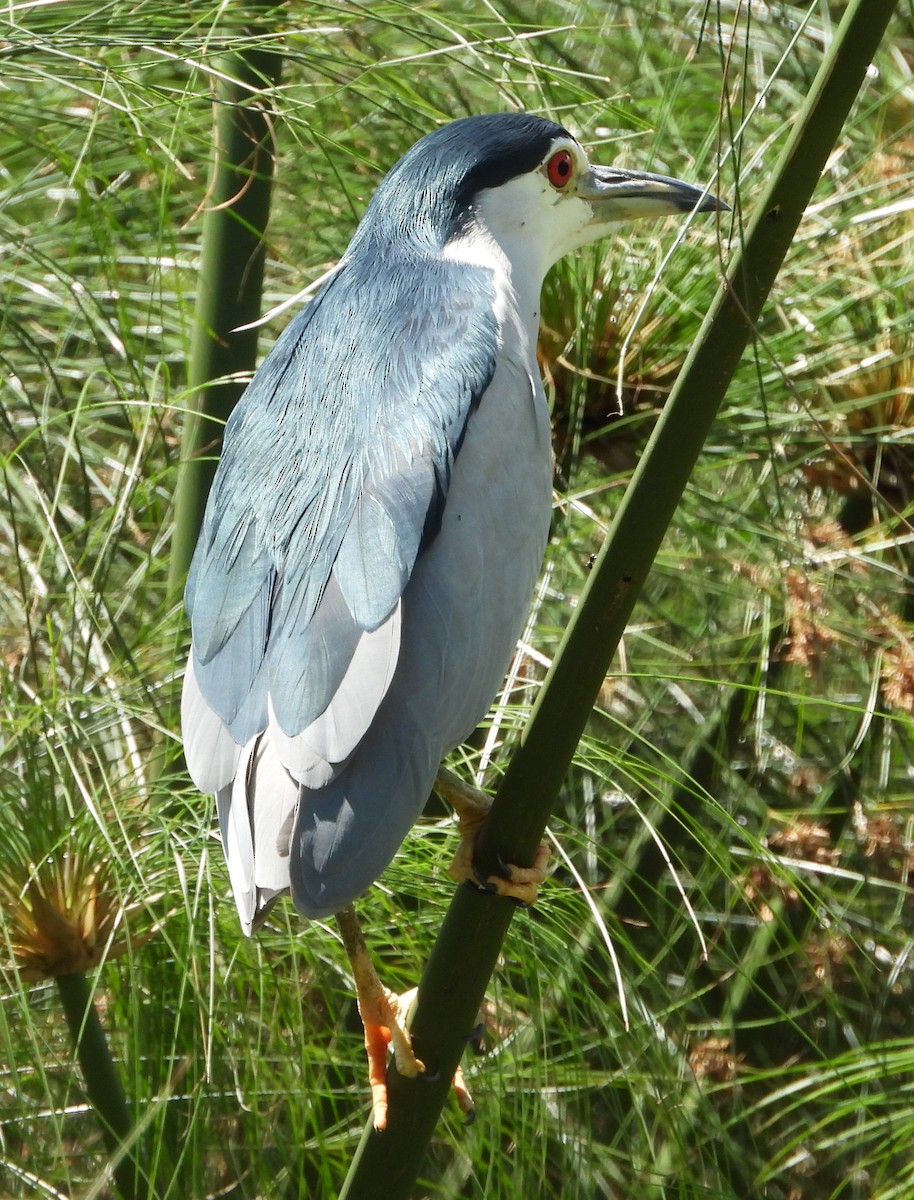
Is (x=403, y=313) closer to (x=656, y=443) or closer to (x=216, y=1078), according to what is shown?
(x=656, y=443)

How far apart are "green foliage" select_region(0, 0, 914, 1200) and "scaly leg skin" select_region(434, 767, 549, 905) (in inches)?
5.2

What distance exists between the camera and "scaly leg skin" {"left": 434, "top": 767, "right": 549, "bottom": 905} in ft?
3.95

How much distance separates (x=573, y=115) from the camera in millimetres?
2303

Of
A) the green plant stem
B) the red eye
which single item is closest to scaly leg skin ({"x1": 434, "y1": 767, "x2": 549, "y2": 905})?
the green plant stem

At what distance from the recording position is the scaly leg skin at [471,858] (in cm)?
121

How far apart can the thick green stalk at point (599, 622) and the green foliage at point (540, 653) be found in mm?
81

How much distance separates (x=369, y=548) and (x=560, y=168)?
67cm

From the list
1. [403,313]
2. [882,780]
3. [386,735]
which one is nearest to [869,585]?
[882,780]

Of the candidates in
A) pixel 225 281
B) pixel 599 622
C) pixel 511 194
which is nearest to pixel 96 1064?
pixel 599 622

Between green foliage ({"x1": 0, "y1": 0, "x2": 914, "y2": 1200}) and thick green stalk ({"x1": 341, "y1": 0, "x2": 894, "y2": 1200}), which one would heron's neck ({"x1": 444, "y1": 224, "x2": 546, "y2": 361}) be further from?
thick green stalk ({"x1": 341, "y1": 0, "x2": 894, "y2": 1200})

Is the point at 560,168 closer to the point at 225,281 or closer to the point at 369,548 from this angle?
the point at 225,281

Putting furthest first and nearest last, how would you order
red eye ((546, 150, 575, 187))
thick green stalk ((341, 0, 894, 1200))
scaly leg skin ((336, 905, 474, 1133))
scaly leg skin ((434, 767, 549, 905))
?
red eye ((546, 150, 575, 187)) → scaly leg skin ((336, 905, 474, 1133)) → scaly leg skin ((434, 767, 549, 905)) → thick green stalk ((341, 0, 894, 1200))

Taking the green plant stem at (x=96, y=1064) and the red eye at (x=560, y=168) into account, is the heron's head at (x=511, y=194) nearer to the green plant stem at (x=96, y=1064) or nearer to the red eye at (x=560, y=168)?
the red eye at (x=560, y=168)

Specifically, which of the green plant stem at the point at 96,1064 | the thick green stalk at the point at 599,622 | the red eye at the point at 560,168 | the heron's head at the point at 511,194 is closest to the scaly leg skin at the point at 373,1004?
the thick green stalk at the point at 599,622
